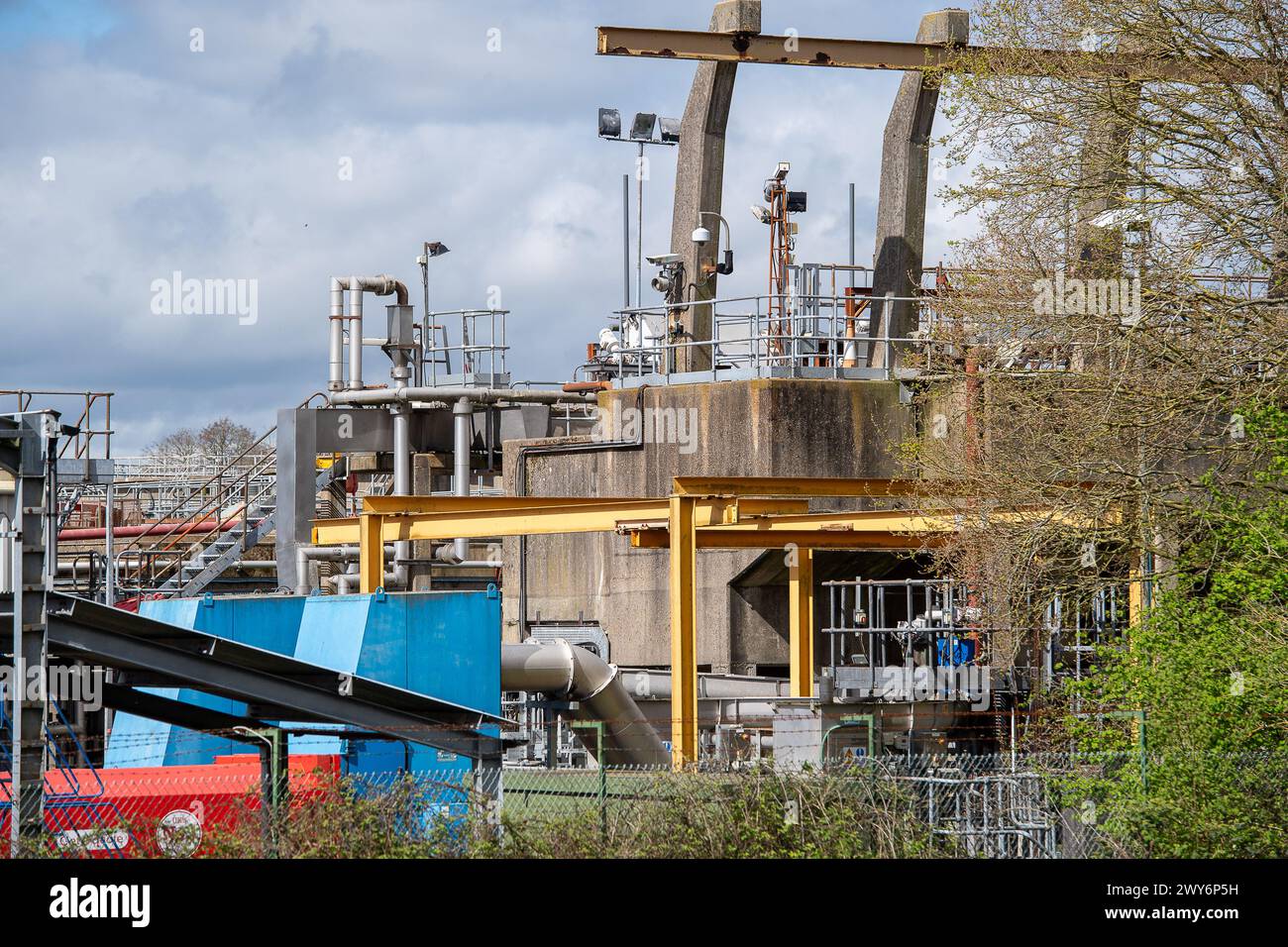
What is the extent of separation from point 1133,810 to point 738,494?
26.0 feet

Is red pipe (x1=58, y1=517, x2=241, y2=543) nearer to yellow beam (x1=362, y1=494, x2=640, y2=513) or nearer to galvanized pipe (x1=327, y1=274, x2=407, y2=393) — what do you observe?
galvanized pipe (x1=327, y1=274, x2=407, y2=393)

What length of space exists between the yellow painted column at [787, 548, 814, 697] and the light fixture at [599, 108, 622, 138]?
11647mm

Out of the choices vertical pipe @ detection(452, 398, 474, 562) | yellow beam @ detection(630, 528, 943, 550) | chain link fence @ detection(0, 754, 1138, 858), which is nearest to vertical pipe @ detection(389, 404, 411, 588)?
vertical pipe @ detection(452, 398, 474, 562)

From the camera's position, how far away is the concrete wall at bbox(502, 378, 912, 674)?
26.0 metres

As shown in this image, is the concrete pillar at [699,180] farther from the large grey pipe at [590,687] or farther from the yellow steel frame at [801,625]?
the large grey pipe at [590,687]

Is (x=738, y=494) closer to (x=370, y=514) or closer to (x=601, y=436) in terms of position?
(x=370, y=514)

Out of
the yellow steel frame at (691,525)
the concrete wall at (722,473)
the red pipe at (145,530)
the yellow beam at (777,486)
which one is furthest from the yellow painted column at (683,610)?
the red pipe at (145,530)

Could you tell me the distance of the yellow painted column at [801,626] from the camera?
2252cm

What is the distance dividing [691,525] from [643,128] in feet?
45.0

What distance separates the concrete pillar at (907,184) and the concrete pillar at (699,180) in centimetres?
291

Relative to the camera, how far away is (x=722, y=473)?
26.3m

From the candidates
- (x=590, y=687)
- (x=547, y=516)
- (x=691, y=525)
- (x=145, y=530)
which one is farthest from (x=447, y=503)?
(x=145, y=530)

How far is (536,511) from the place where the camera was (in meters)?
22.3

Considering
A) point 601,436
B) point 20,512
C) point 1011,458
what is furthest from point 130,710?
point 601,436
